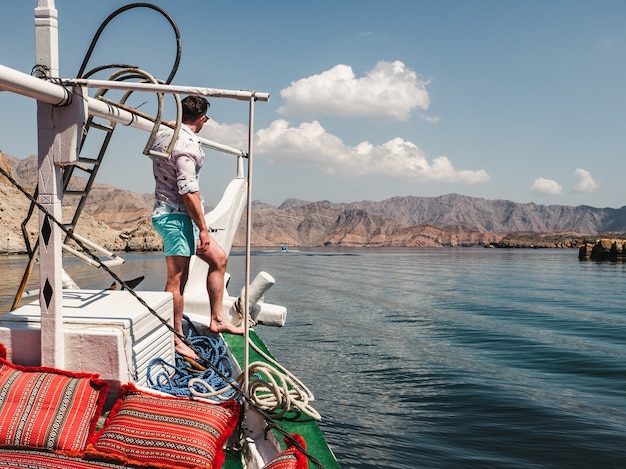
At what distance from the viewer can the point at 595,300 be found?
24859mm

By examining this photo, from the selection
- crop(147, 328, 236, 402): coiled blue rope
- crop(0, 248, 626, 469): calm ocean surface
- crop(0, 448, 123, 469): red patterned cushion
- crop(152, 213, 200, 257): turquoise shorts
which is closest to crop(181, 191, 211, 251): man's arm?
crop(152, 213, 200, 257): turquoise shorts

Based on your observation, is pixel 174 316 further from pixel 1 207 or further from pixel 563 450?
pixel 1 207

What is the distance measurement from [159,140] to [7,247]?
72555mm

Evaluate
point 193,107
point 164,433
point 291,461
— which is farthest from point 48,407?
point 193,107

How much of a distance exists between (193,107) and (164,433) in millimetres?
2740

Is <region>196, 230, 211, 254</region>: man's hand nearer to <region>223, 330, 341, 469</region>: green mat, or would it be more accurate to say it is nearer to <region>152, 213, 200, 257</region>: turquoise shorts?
<region>152, 213, 200, 257</region>: turquoise shorts

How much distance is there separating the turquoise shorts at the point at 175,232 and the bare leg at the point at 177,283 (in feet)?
0.25

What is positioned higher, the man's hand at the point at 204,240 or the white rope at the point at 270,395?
the man's hand at the point at 204,240

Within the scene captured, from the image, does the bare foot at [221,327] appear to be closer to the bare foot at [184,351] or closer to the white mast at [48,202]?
the bare foot at [184,351]

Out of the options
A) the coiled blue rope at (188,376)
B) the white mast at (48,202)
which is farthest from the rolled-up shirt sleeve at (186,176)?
the coiled blue rope at (188,376)

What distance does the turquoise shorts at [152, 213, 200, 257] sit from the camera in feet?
14.9

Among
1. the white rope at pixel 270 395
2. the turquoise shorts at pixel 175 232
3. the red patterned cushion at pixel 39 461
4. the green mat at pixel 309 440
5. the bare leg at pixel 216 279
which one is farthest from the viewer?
the bare leg at pixel 216 279

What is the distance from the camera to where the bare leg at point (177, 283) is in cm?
462

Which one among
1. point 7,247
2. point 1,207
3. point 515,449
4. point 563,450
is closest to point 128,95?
point 515,449
